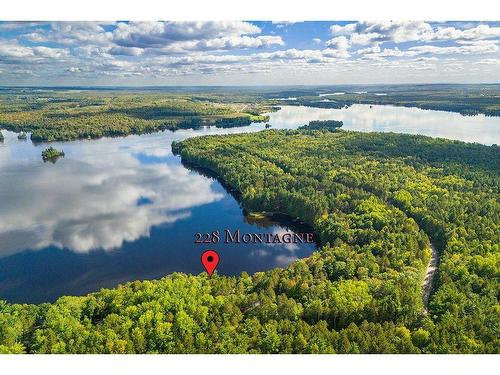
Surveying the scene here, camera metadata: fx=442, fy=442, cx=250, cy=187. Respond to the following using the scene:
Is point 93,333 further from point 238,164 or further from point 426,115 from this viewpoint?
point 426,115

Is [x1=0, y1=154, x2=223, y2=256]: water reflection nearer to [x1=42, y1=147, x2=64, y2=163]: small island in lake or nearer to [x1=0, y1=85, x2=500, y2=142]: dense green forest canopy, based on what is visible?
[x1=42, y1=147, x2=64, y2=163]: small island in lake

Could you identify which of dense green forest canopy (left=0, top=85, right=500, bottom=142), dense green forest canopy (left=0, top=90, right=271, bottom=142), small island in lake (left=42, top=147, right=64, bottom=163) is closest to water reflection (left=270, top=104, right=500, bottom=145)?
dense green forest canopy (left=0, top=85, right=500, bottom=142)

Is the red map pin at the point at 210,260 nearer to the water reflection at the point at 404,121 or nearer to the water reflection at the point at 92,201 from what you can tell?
the water reflection at the point at 92,201

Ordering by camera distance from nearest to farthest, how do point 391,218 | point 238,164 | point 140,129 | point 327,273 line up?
point 327,273 < point 391,218 < point 238,164 < point 140,129

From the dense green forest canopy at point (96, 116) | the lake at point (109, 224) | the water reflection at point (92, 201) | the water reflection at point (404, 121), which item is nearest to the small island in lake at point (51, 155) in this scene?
the lake at point (109, 224)

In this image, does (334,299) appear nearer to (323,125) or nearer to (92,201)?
(92,201)

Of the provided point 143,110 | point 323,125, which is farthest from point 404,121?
point 143,110

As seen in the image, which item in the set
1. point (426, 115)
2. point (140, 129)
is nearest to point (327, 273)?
point (140, 129)

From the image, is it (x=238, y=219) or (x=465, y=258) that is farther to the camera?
(x=238, y=219)
